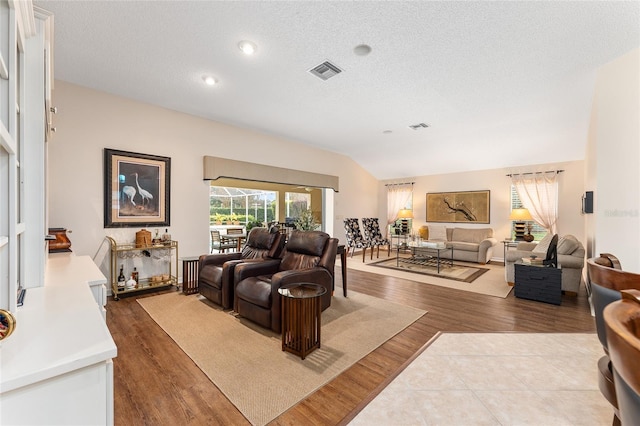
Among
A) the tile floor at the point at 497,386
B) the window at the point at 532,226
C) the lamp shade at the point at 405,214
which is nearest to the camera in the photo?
the tile floor at the point at 497,386

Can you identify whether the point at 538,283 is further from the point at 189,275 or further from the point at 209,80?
the point at 209,80

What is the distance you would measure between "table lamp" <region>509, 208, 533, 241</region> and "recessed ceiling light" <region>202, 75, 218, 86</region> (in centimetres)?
673

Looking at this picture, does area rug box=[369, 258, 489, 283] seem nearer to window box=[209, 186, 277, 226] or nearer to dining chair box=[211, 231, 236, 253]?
dining chair box=[211, 231, 236, 253]

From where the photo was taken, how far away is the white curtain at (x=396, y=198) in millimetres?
8461

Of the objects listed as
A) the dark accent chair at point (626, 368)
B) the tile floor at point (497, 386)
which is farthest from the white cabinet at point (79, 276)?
the dark accent chair at point (626, 368)

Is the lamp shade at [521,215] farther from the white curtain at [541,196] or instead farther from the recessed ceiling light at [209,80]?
the recessed ceiling light at [209,80]

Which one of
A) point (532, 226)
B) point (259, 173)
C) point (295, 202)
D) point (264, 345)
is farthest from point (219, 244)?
point (532, 226)

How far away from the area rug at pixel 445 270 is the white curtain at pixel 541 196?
6.33ft

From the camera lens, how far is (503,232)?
6.82 metres

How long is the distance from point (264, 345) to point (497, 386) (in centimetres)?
187

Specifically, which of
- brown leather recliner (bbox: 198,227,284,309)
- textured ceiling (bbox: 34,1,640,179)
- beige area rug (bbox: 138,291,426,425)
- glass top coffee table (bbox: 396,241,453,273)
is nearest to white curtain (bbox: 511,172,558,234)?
textured ceiling (bbox: 34,1,640,179)

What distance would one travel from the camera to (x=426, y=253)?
6645mm

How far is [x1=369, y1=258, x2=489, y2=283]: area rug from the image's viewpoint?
511cm

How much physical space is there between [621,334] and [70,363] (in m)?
1.25
